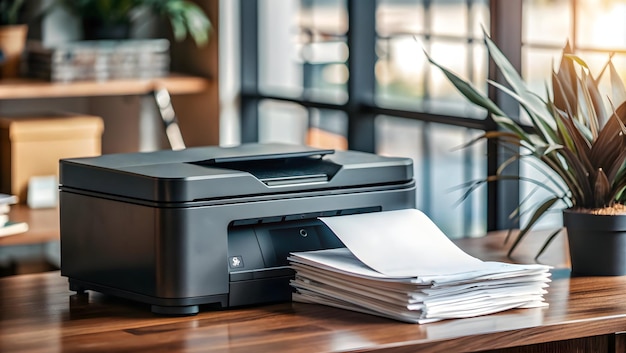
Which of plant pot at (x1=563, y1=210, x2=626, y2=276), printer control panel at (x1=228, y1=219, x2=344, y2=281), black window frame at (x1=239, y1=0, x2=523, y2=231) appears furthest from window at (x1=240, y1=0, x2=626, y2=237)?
printer control panel at (x1=228, y1=219, x2=344, y2=281)

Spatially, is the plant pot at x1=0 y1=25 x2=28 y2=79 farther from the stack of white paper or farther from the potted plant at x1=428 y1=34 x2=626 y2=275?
the stack of white paper

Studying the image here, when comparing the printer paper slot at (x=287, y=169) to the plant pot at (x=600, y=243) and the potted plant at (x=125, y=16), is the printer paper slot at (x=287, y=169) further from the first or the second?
the potted plant at (x=125, y=16)

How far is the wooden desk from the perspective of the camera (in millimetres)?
1555

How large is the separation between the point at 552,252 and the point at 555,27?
39.1 feet

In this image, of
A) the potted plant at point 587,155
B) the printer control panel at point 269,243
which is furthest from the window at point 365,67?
the printer control panel at point 269,243

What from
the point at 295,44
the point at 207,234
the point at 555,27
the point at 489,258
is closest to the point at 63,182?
the point at 207,234

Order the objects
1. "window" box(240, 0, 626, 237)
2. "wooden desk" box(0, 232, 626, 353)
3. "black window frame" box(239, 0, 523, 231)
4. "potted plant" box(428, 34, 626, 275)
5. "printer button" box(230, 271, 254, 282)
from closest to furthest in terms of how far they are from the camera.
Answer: "wooden desk" box(0, 232, 626, 353)
"printer button" box(230, 271, 254, 282)
"potted plant" box(428, 34, 626, 275)
"black window frame" box(239, 0, 523, 231)
"window" box(240, 0, 626, 237)

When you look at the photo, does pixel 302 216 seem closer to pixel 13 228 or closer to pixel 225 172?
pixel 225 172

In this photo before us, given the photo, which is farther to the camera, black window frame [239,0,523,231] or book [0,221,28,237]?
book [0,221,28,237]

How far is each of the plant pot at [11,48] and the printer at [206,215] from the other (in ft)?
8.01

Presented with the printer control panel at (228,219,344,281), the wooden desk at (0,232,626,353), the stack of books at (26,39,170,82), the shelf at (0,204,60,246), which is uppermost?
the stack of books at (26,39,170,82)

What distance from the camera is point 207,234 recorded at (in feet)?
5.70

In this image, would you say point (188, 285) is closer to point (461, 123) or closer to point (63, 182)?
point (63, 182)

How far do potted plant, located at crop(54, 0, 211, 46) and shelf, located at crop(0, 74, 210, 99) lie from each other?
17 centimetres
